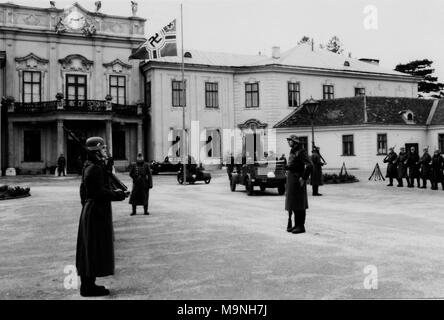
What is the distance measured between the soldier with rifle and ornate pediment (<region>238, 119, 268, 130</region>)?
34.1m

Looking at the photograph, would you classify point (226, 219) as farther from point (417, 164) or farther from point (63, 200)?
point (417, 164)

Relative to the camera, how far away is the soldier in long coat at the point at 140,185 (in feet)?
42.5

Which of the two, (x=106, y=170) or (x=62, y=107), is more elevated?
(x=62, y=107)

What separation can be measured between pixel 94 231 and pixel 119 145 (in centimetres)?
3315

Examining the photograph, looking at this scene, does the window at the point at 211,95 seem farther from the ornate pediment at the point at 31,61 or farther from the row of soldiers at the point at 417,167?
the row of soldiers at the point at 417,167

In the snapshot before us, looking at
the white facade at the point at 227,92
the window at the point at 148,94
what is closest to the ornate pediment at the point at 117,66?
the white facade at the point at 227,92

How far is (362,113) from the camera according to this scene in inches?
1453

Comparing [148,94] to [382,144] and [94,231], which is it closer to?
[382,144]

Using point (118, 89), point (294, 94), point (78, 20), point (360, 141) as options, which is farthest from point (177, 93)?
point (360, 141)

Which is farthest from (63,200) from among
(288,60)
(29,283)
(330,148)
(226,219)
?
(288,60)

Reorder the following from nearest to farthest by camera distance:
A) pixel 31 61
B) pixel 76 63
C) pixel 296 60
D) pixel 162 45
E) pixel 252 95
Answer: pixel 162 45 → pixel 31 61 → pixel 76 63 → pixel 252 95 → pixel 296 60

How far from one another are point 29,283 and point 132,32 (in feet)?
111

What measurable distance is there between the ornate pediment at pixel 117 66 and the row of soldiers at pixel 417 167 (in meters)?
22.3

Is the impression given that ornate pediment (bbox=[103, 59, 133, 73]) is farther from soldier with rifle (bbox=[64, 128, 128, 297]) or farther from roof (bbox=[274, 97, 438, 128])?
soldier with rifle (bbox=[64, 128, 128, 297])
